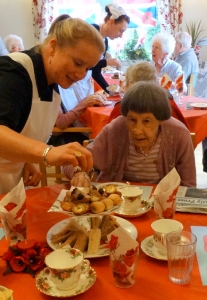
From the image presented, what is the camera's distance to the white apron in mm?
1409

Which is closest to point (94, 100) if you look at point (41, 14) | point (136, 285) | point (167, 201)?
point (167, 201)

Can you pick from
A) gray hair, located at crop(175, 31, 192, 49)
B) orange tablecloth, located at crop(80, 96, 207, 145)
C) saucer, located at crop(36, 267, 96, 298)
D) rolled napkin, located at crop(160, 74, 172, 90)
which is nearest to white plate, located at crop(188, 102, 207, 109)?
orange tablecloth, located at crop(80, 96, 207, 145)

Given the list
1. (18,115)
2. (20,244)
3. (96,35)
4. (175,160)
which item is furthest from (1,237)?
(175,160)

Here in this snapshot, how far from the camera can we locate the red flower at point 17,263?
1.02 metres

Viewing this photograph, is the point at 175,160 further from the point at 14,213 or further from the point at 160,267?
the point at 14,213

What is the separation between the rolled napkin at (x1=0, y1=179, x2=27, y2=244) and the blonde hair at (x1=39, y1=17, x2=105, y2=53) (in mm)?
555

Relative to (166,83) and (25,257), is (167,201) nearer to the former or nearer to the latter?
(25,257)

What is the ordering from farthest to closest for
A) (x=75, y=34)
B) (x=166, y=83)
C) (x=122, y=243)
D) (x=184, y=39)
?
(x=184, y=39) < (x=166, y=83) < (x=75, y=34) < (x=122, y=243)

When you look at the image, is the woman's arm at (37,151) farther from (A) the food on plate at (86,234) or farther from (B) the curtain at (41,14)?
(B) the curtain at (41,14)

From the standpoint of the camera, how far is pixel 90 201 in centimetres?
109

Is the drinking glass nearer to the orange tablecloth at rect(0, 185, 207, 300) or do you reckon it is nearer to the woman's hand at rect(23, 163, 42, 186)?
the orange tablecloth at rect(0, 185, 207, 300)

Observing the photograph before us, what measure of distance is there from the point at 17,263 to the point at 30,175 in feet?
2.29

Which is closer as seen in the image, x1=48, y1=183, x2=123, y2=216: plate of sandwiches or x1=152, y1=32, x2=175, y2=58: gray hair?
x1=48, y1=183, x2=123, y2=216: plate of sandwiches

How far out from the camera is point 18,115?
1.34 m
